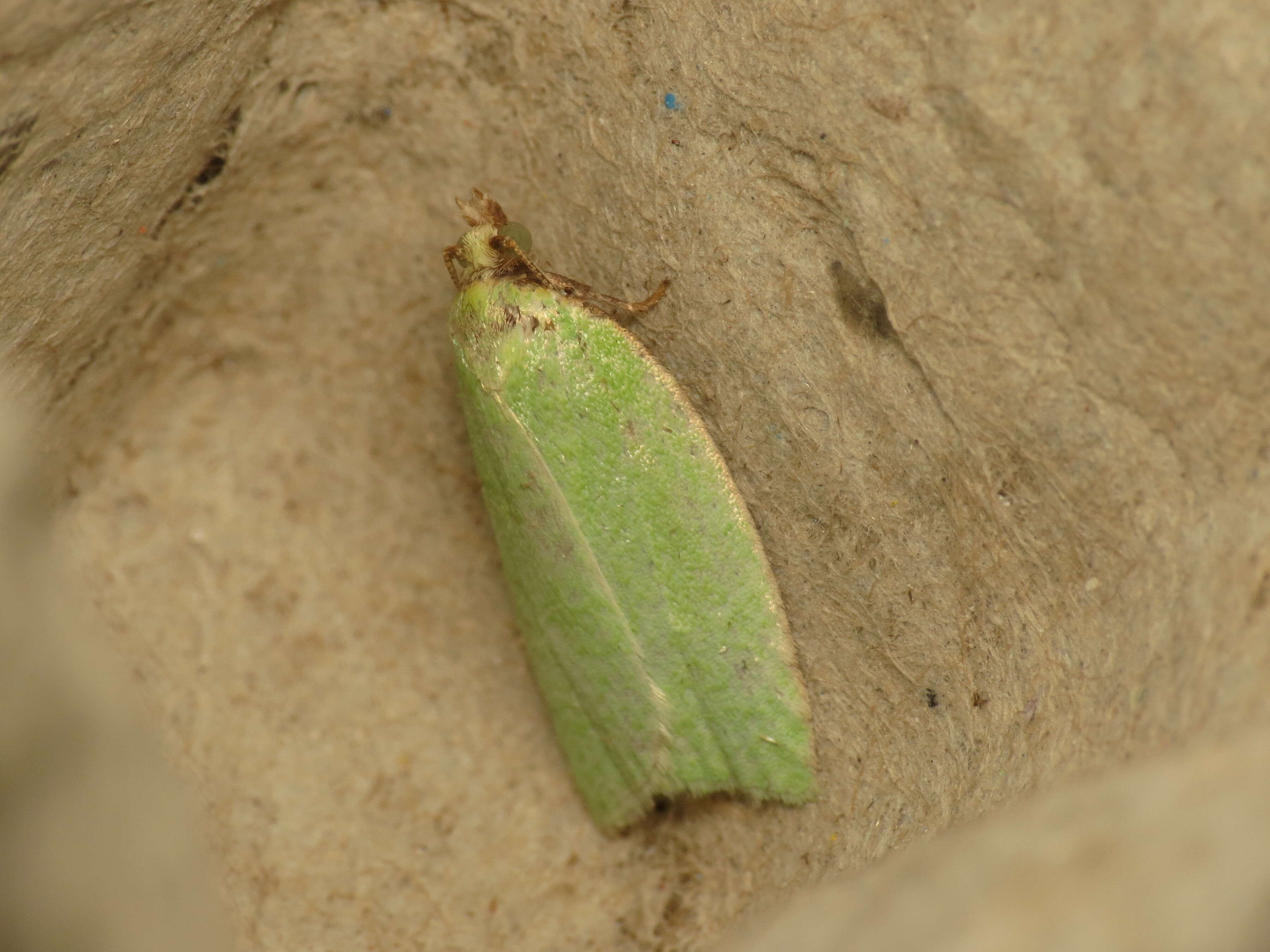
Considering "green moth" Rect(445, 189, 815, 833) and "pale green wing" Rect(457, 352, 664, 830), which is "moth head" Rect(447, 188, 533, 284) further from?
"pale green wing" Rect(457, 352, 664, 830)

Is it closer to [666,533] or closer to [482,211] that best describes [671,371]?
[666,533]

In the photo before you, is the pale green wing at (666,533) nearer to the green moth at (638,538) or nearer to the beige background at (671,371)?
the green moth at (638,538)

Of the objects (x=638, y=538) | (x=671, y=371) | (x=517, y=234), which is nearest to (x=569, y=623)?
(x=638, y=538)

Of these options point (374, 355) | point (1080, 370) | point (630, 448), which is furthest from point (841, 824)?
point (374, 355)

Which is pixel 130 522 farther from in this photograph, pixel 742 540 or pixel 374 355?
Result: pixel 742 540

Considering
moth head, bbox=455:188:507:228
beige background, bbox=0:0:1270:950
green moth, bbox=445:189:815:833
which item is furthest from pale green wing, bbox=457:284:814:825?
moth head, bbox=455:188:507:228

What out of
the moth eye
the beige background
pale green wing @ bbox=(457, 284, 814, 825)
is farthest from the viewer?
the moth eye

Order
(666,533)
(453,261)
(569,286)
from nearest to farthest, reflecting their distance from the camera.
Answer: (666,533), (569,286), (453,261)
